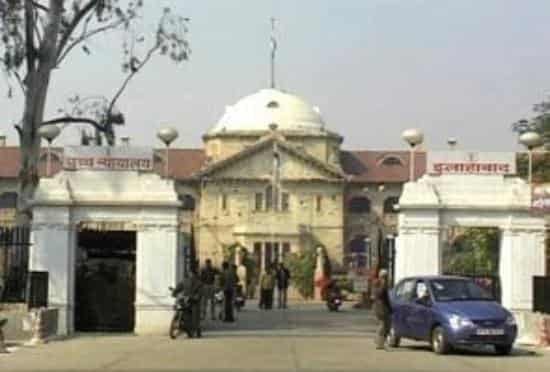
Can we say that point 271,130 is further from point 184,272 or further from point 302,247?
Result: point 184,272

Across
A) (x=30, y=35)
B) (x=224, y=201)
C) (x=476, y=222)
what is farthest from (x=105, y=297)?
(x=224, y=201)

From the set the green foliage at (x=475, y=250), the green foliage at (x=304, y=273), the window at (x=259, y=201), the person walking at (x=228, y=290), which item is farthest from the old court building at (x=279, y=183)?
the person walking at (x=228, y=290)

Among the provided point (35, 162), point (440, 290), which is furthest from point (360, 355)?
point (35, 162)

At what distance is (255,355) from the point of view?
76.4 ft

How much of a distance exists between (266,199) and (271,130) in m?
5.91

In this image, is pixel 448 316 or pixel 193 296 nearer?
pixel 448 316

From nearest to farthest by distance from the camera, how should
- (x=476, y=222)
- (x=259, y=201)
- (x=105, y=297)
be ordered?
(x=476, y=222)
(x=105, y=297)
(x=259, y=201)

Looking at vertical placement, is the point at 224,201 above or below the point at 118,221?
above

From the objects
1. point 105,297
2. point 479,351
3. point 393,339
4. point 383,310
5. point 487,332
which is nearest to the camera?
point 487,332

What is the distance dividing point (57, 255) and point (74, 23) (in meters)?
8.97

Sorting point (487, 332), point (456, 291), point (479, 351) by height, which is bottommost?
point (479, 351)

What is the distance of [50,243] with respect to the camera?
97.0 feet

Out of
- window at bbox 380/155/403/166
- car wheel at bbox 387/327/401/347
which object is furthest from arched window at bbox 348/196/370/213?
car wheel at bbox 387/327/401/347

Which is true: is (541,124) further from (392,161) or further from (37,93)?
(392,161)
